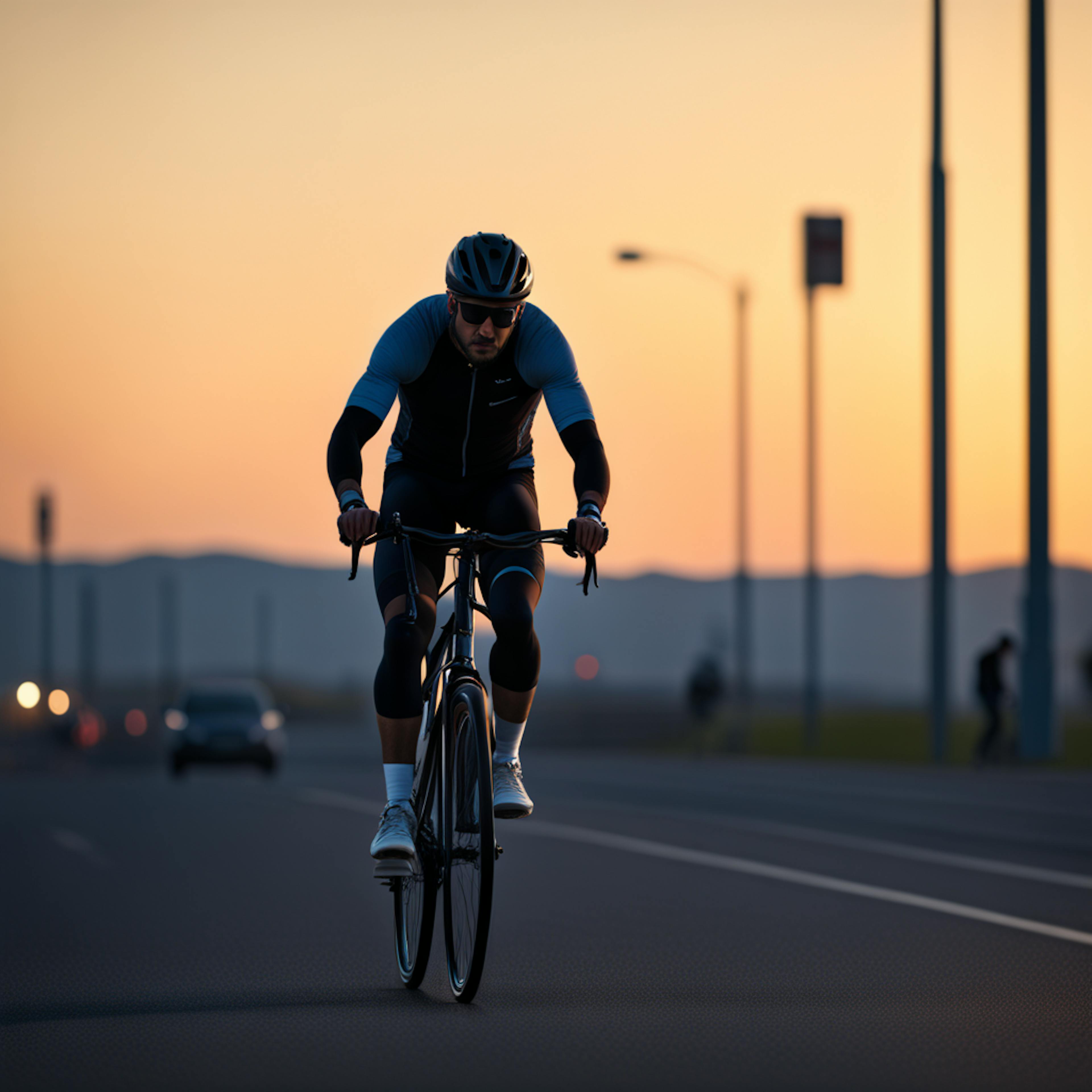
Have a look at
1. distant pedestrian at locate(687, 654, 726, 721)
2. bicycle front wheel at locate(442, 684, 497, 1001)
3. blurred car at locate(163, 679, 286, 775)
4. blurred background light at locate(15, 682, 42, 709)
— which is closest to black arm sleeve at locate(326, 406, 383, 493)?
bicycle front wheel at locate(442, 684, 497, 1001)

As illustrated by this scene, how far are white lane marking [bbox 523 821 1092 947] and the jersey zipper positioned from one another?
355cm

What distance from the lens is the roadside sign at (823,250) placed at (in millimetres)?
36781

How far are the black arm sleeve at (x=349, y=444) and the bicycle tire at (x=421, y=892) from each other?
1.04 meters

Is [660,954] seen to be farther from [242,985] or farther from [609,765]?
[609,765]

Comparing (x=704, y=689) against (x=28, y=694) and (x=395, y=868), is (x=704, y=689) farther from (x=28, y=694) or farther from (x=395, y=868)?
(x=395, y=868)

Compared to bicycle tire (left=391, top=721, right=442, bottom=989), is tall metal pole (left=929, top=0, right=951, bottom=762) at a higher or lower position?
higher

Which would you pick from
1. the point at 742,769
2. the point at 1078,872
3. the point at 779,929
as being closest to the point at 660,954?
the point at 779,929

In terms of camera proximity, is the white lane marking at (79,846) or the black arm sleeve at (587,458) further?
the white lane marking at (79,846)

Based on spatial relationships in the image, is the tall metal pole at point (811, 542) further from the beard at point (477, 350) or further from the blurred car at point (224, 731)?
the beard at point (477, 350)

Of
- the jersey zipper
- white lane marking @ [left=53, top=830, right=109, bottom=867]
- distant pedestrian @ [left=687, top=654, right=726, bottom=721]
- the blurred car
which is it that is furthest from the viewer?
distant pedestrian @ [left=687, top=654, right=726, bottom=721]

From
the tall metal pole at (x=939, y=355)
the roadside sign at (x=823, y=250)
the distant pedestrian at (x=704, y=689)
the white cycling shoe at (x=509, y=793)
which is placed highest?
the roadside sign at (x=823, y=250)

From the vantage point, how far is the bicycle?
279 inches

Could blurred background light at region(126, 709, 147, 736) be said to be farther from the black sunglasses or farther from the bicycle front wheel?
the black sunglasses

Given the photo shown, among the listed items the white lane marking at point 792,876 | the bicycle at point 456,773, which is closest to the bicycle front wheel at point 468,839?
the bicycle at point 456,773
